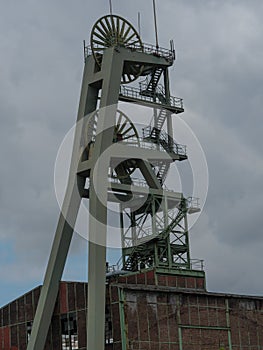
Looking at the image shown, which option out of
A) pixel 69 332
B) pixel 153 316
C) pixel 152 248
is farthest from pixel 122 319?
pixel 152 248

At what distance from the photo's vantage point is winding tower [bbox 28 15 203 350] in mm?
39781

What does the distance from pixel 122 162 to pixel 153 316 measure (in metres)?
9.05

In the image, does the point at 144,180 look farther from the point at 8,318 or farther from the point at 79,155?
the point at 8,318

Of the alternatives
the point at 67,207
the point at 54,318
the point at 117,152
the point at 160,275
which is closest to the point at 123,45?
the point at 117,152

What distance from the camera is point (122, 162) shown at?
43250 mm

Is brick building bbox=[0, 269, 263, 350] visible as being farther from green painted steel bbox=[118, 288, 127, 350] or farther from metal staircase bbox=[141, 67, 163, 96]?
metal staircase bbox=[141, 67, 163, 96]

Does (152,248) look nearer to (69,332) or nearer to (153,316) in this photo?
(153,316)

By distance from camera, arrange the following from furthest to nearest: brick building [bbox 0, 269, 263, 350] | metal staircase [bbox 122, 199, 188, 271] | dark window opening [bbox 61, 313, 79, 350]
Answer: metal staircase [bbox 122, 199, 188, 271]
dark window opening [bbox 61, 313, 79, 350]
brick building [bbox 0, 269, 263, 350]

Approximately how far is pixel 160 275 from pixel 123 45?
12578mm

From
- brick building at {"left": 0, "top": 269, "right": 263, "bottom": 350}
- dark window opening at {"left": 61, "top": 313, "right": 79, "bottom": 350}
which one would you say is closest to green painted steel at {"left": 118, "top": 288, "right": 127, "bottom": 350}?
brick building at {"left": 0, "top": 269, "right": 263, "bottom": 350}

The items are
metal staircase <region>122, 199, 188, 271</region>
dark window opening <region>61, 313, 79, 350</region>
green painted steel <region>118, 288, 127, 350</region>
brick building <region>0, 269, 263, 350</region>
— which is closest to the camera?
green painted steel <region>118, 288, 127, 350</region>

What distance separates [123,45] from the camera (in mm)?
42312

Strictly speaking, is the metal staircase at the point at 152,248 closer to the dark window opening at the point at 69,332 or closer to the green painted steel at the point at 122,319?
the dark window opening at the point at 69,332

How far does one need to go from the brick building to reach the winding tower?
1.01 metres
